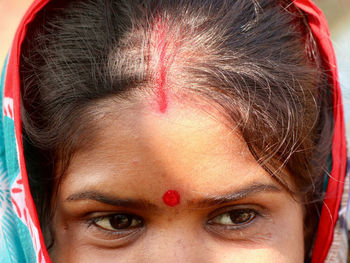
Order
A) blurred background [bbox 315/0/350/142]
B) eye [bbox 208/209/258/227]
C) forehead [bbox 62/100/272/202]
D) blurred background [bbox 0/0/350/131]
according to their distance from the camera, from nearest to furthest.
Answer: forehead [bbox 62/100/272/202]
eye [bbox 208/209/258/227]
blurred background [bbox 0/0/350/131]
blurred background [bbox 315/0/350/142]

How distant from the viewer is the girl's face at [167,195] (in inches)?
47.2

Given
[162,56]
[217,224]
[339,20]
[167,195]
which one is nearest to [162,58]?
[162,56]

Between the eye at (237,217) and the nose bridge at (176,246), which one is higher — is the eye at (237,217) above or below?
above

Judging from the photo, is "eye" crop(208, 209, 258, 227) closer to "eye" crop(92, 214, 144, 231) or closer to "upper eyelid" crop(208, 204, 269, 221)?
→ "upper eyelid" crop(208, 204, 269, 221)

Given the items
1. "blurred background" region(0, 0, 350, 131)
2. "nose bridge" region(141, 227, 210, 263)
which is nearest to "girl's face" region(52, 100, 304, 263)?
"nose bridge" region(141, 227, 210, 263)

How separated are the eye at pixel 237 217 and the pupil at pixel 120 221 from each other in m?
0.23

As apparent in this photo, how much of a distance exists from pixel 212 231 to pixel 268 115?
339 millimetres

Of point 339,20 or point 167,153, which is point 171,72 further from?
point 339,20

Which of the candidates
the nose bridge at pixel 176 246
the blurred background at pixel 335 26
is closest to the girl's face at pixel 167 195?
the nose bridge at pixel 176 246

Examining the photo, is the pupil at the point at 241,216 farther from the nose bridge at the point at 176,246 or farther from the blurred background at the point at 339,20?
the blurred background at the point at 339,20

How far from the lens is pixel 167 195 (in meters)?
1.21

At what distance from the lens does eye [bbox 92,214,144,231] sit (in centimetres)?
127

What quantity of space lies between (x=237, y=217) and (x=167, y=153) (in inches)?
11.0

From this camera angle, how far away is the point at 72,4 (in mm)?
1393
